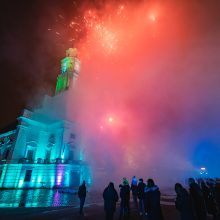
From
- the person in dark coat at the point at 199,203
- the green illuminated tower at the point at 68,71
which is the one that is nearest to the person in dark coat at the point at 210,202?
the person in dark coat at the point at 199,203

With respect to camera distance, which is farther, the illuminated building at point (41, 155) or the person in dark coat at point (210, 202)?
the illuminated building at point (41, 155)

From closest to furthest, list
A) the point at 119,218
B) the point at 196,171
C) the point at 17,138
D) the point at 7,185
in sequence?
the point at 119,218, the point at 7,185, the point at 17,138, the point at 196,171

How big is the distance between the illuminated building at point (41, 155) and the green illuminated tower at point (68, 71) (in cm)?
1318

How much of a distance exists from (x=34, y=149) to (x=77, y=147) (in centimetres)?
1097

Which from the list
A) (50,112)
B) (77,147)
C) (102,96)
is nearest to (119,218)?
(77,147)

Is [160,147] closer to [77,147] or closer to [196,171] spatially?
[196,171]

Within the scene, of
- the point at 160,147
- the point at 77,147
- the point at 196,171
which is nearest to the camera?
the point at 77,147

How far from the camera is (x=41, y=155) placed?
44.2 m

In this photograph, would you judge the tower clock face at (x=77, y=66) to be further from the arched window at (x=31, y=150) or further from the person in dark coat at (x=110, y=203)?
the person in dark coat at (x=110, y=203)

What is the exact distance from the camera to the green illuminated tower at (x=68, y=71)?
62.7 meters

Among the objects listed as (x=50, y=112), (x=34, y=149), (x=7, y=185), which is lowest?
(x=7, y=185)

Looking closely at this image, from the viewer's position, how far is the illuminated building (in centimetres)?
3741

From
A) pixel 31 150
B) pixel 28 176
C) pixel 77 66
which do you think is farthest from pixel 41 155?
pixel 77 66

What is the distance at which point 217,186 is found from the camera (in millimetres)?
8234
